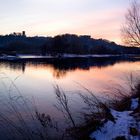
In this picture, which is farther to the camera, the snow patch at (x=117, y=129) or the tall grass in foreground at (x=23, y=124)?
the tall grass in foreground at (x=23, y=124)

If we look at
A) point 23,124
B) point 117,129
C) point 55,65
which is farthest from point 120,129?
point 55,65

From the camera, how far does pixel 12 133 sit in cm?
803

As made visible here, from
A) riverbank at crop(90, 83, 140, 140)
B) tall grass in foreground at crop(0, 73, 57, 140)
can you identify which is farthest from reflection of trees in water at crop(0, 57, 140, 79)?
riverbank at crop(90, 83, 140, 140)

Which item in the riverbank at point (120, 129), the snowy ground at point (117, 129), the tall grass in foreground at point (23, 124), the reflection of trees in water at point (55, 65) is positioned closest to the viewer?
the riverbank at point (120, 129)

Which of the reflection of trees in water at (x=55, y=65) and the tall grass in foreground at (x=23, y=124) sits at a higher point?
the tall grass in foreground at (x=23, y=124)

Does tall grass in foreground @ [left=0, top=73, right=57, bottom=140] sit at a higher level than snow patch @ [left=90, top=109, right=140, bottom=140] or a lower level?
lower

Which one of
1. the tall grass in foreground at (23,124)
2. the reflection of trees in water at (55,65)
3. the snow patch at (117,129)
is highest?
the snow patch at (117,129)

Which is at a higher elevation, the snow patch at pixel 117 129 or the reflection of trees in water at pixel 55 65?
the snow patch at pixel 117 129

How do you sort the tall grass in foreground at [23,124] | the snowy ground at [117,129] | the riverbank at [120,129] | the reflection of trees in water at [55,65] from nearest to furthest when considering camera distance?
the riverbank at [120,129]
the snowy ground at [117,129]
the tall grass in foreground at [23,124]
the reflection of trees in water at [55,65]

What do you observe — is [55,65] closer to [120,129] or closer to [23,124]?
[23,124]

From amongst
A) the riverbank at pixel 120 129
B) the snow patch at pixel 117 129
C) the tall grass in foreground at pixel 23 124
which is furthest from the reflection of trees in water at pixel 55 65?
the snow patch at pixel 117 129

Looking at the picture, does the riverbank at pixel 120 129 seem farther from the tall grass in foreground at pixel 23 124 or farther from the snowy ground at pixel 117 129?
the tall grass in foreground at pixel 23 124

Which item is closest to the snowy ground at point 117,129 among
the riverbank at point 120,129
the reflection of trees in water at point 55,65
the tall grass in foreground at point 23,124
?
the riverbank at point 120,129

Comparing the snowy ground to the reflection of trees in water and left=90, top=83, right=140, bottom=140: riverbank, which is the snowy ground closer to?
left=90, top=83, right=140, bottom=140: riverbank
